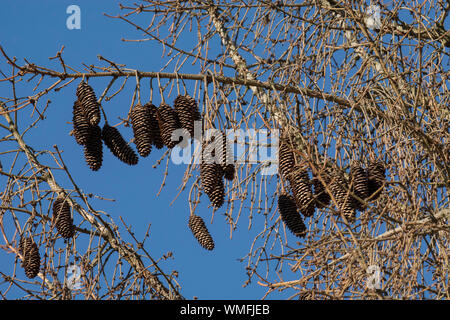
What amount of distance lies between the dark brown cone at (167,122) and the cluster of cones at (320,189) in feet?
2.07

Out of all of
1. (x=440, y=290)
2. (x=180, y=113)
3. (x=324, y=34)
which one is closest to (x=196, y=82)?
(x=180, y=113)

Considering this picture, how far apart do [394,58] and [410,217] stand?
1267 mm

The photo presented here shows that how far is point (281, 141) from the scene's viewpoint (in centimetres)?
452

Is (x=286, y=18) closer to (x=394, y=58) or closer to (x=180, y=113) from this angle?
(x=394, y=58)

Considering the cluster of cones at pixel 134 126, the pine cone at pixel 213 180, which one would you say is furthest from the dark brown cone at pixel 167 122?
the pine cone at pixel 213 180

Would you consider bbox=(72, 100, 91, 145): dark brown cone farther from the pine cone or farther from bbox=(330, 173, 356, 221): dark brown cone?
bbox=(330, 173, 356, 221): dark brown cone

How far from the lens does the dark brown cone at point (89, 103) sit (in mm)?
4402

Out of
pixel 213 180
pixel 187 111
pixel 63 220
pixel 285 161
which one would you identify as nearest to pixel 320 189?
pixel 285 161

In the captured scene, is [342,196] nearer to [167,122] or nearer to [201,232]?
[167,122]

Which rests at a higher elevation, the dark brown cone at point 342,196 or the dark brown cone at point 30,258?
the dark brown cone at point 30,258

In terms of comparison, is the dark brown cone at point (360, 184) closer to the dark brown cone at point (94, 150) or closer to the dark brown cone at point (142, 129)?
the dark brown cone at point (142, 129)

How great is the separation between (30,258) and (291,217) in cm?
175

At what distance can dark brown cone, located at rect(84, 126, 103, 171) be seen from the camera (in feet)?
14.6

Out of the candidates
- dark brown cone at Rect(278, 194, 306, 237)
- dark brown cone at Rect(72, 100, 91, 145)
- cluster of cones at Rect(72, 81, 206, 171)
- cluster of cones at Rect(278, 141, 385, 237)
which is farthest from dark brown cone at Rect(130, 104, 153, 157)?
dark brown cone at Rect(278, 194, 306, 237)
